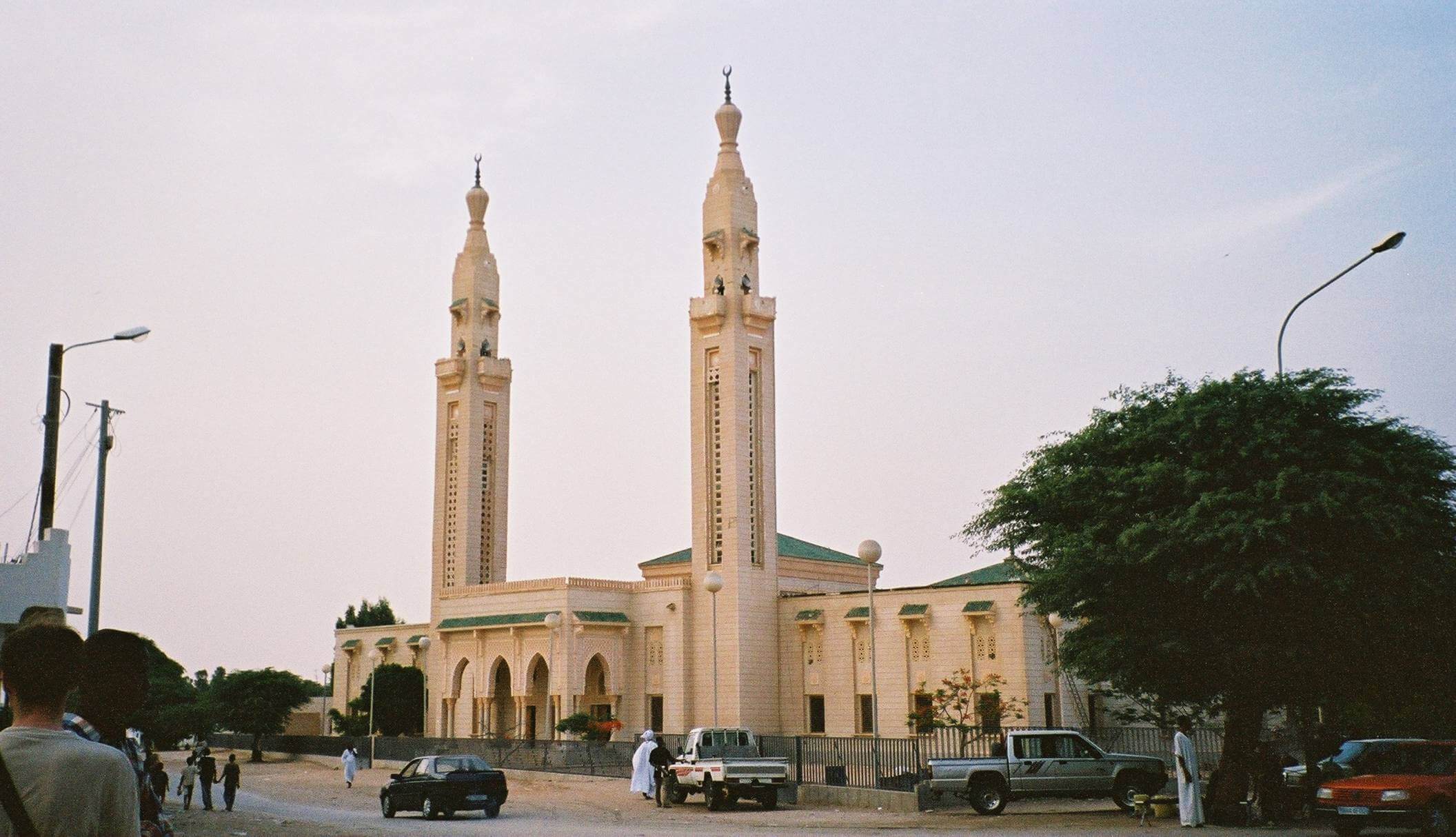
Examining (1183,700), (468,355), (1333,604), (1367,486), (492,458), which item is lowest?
(1183,700)

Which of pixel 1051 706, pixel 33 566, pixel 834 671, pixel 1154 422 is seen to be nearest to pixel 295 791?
pixel 33 566

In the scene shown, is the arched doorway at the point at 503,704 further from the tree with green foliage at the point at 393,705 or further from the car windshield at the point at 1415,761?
the car windshield at the point at 1415,761

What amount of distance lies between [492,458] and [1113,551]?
4050 cm

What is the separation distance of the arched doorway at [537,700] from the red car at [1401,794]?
35.6 metres

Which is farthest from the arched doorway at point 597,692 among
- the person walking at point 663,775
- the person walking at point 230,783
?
the person walking at point 230,783

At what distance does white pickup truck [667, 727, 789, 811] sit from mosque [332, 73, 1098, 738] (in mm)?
12548

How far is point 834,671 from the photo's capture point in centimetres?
4559

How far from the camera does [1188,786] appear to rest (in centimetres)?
2012

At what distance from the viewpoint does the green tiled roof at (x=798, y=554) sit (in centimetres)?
5600

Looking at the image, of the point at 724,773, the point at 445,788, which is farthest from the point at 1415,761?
the point at 445,788

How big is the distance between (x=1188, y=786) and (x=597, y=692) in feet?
109

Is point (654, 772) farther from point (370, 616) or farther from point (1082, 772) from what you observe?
point (370, 616)

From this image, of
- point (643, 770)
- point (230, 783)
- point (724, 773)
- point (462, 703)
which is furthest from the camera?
point (462, 703)

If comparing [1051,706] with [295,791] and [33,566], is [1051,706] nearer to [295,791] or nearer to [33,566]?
[295,791]
